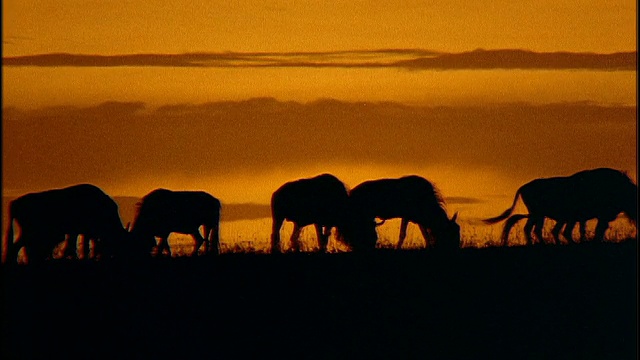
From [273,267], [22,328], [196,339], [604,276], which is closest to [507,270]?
[604,276]

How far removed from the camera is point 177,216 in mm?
29484

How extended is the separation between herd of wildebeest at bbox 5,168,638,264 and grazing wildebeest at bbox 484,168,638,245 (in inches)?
0.6

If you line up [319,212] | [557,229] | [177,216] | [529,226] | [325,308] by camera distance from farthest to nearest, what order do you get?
[529,226] < [557,229] < [319,212] < [177,216] < [325,308]

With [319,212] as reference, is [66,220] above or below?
above

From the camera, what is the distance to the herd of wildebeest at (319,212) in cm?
2776

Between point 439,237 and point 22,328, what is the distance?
9846 millimetres

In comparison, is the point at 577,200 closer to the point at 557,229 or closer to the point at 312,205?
the point at 557,229

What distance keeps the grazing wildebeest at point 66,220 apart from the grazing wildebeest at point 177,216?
828 millimetres

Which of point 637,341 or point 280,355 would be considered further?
point 637,341

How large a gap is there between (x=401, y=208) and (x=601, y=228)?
3.23m

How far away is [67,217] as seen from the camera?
91.1 feet

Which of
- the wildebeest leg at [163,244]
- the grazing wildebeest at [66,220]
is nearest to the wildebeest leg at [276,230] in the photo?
the wildebeest leg at [163,244]

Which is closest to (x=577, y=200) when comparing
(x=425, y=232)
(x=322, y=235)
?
(x=425, y=232)

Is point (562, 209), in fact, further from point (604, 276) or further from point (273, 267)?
point (273, 267)
